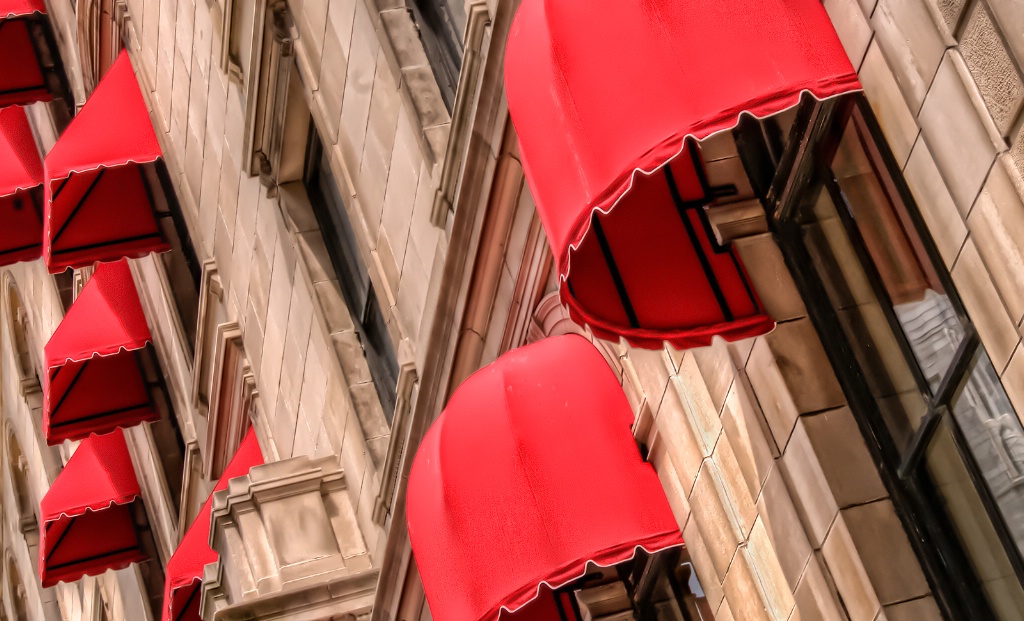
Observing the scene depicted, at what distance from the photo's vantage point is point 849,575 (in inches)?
260

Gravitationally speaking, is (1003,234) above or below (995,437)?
above

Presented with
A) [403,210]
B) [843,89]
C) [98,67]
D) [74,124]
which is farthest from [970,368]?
[98,67]

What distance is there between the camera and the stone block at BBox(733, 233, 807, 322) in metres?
7.12

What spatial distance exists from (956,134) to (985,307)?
0.68 metres

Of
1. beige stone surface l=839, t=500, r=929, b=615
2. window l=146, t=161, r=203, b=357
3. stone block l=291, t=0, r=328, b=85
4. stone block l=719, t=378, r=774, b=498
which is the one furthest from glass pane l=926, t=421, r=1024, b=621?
window l=146, t=161, r=203, b=357

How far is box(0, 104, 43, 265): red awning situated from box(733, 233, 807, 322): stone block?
13732 mm

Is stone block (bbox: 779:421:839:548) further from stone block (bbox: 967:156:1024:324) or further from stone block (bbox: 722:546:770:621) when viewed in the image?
stone block (bbox: 967:156:1024:324)

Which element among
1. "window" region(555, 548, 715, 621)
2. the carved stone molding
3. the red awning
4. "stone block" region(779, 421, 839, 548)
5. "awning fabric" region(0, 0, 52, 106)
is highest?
"awning fabric" region(0, 0, 52, 106)

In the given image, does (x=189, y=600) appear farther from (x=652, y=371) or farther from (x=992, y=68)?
(x=992, y=68)

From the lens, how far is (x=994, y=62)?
17.8 feet

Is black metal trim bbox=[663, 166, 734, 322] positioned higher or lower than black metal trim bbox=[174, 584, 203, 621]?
lower

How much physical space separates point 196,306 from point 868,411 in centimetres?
1186

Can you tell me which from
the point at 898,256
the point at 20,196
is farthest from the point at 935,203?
the point at 20,196

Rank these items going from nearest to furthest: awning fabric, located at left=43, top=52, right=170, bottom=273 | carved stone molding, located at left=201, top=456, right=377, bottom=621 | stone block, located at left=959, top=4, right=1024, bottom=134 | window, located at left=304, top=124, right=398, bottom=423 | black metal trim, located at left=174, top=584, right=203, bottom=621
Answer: stone block, located at left=959, top=4, right=1024, bottom=134 → carved stone molding, located at left=201, top=456, right=377, bottom=621 → window, located at left=304, top=124, right=398, bottom=423 → black metal trim, located at left=174, top=584, right=203, bottom=621 → awning fabric, located at left=43, top=52, right=170, bottom=273
